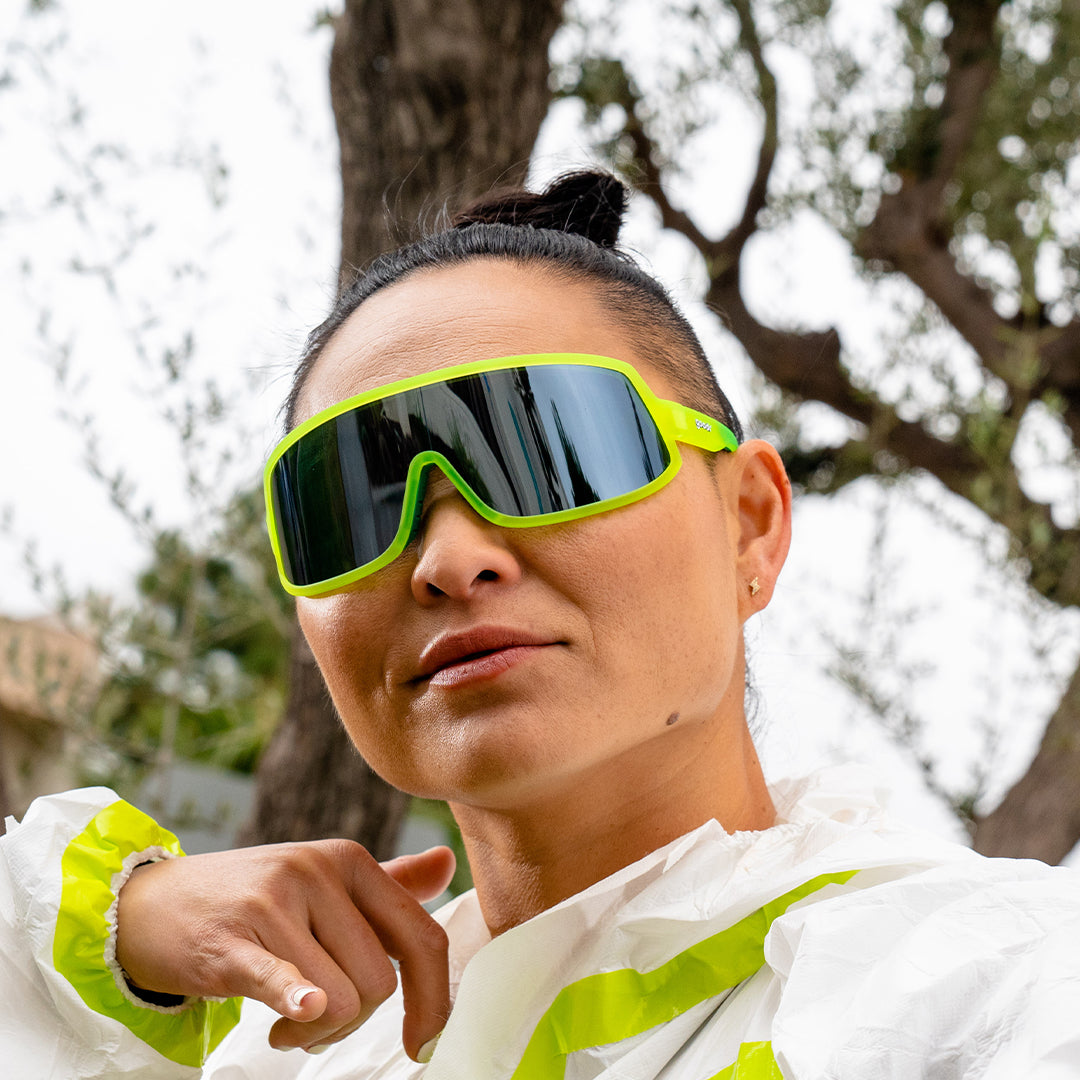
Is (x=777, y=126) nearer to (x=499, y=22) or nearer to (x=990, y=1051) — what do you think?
(x=499, y=22)

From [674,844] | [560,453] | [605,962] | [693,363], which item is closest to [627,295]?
[693,363]

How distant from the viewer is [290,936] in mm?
1333

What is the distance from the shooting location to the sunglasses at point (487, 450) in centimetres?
132

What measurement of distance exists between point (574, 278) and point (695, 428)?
0.93 feet

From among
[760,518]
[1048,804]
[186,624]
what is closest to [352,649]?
[760,518]

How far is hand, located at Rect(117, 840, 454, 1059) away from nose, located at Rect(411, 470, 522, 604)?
0.39 m

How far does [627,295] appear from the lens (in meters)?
1.63

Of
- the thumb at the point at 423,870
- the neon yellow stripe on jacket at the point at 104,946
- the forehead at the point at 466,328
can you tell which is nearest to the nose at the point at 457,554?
the forehead at the point at 466,328

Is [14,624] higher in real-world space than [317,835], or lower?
higher

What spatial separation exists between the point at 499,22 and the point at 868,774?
216 centimetres

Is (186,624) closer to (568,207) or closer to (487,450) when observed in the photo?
(568,207)

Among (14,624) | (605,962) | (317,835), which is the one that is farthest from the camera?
(14,624)

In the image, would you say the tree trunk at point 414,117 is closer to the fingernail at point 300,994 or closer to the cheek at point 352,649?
the cheek at point 352,649

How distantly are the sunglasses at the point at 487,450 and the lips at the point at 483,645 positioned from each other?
0.42 feet
